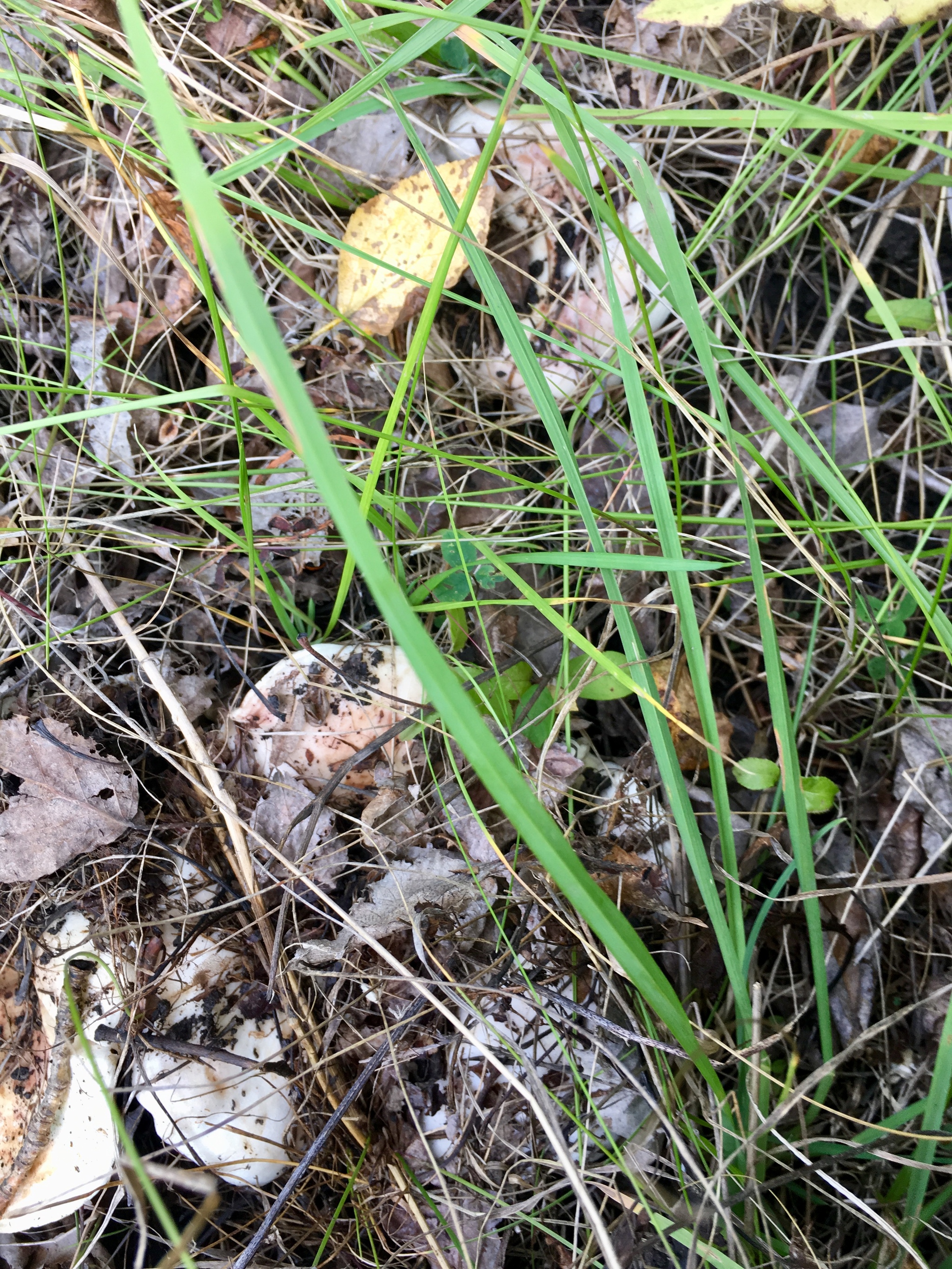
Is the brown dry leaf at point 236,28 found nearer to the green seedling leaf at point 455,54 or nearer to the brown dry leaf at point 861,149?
the green seedling leaf at point 455,54

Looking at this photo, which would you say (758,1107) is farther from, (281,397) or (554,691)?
(281,397)

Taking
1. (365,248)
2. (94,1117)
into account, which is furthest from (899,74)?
(94,1117)

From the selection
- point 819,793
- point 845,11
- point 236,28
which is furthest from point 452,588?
point 236,28

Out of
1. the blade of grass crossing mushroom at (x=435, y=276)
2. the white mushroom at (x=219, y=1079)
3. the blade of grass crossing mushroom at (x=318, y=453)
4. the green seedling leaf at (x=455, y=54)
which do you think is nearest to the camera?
the blade of grass crossing mushroom at (x=318, y=453)

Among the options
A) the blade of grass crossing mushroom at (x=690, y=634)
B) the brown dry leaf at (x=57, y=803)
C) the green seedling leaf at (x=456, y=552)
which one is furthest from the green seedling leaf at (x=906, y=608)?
the brown dry leaf at (x=57, y=803)

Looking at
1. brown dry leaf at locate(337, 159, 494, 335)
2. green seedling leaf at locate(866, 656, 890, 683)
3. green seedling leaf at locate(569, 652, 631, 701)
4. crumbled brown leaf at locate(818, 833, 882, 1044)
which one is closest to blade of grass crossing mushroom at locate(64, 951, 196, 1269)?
green seedling leaf at locate(569, 652, 631, 701)

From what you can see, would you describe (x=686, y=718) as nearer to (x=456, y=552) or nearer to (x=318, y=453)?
(x=456, y=552)
